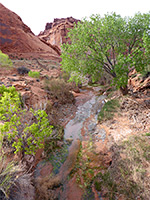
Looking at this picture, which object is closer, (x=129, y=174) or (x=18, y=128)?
(x=129, y=174)

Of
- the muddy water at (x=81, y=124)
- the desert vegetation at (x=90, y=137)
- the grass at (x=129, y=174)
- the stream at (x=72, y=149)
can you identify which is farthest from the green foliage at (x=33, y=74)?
the grass at (x=129, y=174)

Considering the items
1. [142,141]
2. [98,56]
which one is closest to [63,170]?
[142,141]

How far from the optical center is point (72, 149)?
8445 millimetres

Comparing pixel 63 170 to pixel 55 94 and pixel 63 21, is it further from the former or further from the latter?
pixel 63 21

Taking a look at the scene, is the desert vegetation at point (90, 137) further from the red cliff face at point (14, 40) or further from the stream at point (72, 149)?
the red cliff face at point (14, 40)

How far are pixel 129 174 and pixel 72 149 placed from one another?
4.27 m

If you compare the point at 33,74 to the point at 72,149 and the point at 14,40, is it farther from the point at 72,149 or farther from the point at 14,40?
the point at 14,40

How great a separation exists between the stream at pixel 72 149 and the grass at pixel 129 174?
2.35 ft

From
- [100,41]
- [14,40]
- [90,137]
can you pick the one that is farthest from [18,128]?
[14,40]

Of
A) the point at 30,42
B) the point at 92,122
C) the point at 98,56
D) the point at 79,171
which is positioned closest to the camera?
the point at 79,171

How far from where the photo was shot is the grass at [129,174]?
15.0 feet

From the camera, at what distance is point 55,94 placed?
15.3 m

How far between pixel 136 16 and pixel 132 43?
2.19m

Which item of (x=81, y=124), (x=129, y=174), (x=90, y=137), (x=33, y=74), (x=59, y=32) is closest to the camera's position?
(x=129, y=174)
